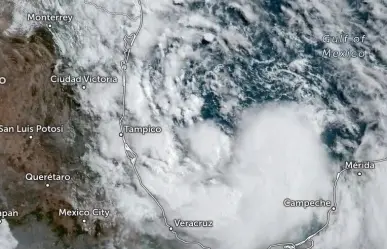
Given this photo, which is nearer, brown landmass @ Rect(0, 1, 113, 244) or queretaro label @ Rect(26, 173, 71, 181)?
brown landmass @ Rect(0, 1, 113, 244)

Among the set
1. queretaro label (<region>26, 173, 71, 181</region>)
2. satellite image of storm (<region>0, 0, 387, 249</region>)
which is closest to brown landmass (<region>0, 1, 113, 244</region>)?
satellite image of storm (<region>0, 0, 387, 249</region>)

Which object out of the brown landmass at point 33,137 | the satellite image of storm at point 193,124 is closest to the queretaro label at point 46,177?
the satellite image of storm at point 193,124

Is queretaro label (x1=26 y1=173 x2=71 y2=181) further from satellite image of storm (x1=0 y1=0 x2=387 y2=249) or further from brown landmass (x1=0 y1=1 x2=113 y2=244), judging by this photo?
brown landmass (x1=0 y1=1 x2=113 y2=244)

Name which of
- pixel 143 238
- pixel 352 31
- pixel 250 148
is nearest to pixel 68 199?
pixel 143 238

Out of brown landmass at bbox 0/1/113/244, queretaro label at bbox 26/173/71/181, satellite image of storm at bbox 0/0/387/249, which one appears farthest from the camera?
satellite image of storm at bbox 0/0/387/249

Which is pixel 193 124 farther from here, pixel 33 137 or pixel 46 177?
pixel 33 137

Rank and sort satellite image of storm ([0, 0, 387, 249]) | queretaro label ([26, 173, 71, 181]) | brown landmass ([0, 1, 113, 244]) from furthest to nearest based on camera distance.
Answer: satellite image of storm ([0, 0, 387, 249]) → queretaro label ([26, 173, 71, 181]) → brown landmass ([0, 1, 113, 244])

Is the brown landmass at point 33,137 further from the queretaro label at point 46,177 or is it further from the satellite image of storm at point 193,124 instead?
the queretaro label at point 46,177

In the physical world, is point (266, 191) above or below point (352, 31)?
below

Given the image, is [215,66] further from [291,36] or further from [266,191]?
[266,191]
